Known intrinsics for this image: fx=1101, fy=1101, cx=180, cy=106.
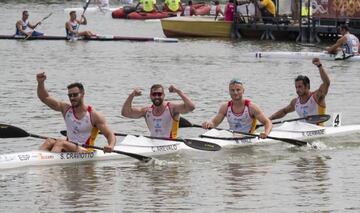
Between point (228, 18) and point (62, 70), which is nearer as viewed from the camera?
point (62, 70)

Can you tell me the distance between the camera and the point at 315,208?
1437 centimetres

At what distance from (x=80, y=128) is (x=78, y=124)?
72mm

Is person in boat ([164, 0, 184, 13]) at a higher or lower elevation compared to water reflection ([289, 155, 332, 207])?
lower

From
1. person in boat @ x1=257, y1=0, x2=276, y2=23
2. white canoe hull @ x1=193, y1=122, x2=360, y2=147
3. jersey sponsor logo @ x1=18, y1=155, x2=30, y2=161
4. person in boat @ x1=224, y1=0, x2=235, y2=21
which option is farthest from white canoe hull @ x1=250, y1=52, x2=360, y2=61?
jersey sponsor logo @ x1=18, y1=155, x2=30, y2=161

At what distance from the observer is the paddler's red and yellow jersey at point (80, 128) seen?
1725 centimetres

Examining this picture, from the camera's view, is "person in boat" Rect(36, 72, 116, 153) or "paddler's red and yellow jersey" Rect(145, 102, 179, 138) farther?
"paddler's red and yellow jersey" Rect(145, 102, 179, 138)

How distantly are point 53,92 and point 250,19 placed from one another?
17.7 metres

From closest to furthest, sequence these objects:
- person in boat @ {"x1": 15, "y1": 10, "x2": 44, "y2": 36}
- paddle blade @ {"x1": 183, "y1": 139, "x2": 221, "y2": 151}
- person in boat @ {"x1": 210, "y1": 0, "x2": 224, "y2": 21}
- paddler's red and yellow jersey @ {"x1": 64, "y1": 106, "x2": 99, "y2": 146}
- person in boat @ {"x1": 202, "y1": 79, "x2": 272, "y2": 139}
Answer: paddler's red and yellow jersey @ {"x1": 64, "y1": 106, "x2": 99, "y2": 146}
paddle blade @ {"x1": 183, "y1": 139, "x2": 221, "y2": 151}
person in boat @ {"x1": 202, "y1": 79, "x2": 272, "y2": 139}
person in boat @ {"x1": 15, "y1": 10, "x2": 44, "y2": 36}
person in boat @ {"x1": 210, "y1": 0, "x2": 224, "y2": 21}

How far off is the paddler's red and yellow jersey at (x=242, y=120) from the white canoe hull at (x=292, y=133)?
0.64 feet

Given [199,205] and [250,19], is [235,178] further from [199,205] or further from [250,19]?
[250,19]

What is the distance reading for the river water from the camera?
14.9 m

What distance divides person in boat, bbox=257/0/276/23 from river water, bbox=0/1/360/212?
4.74 ft

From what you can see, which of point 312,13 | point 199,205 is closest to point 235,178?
point 199,205

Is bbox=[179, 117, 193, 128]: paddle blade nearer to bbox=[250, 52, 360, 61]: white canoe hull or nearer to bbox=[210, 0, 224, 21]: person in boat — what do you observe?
bbox=[250, 52, 360, 61]: white canoe hull
